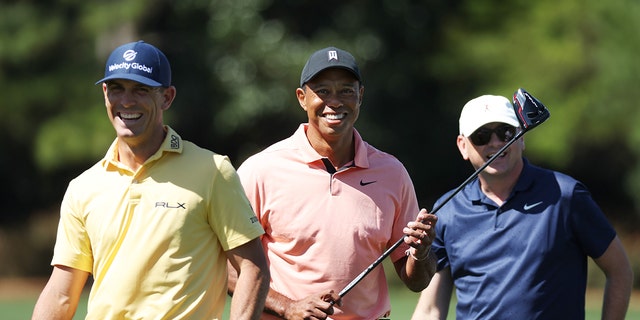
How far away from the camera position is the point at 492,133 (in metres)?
6.31

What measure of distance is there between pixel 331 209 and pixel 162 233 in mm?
1189

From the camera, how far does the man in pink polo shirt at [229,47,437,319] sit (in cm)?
580

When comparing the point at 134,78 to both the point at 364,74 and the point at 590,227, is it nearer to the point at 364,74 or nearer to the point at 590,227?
the point at 590,227

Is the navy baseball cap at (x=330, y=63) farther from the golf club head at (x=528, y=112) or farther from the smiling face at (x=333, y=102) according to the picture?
the golf club head at (x=528, y=112)

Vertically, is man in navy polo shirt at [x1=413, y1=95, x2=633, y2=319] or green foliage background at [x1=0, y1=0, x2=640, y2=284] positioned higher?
green foliage background at [x1=0, y1=0, x2=640, y2=284]

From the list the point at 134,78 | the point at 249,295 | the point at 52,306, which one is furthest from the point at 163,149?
the point at 52,306

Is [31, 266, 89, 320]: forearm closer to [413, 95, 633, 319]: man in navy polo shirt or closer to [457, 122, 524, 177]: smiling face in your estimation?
[413, 95, 633, 319]: man in navy polo shirt

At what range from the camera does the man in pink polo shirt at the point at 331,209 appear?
19.0 feet

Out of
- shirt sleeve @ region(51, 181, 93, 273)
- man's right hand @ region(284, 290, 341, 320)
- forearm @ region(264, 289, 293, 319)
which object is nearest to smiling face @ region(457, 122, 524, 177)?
man's right hand @ region(284, 290, 341, 320)

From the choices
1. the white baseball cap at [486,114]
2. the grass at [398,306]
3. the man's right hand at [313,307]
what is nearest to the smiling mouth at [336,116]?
the white baseball cap at [486,114]

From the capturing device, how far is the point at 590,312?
17.6 m

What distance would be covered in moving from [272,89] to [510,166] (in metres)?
18.3

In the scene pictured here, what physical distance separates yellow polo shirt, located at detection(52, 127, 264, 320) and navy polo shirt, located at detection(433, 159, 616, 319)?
1589mm

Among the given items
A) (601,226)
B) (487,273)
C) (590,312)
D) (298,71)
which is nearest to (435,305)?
(487,273)
